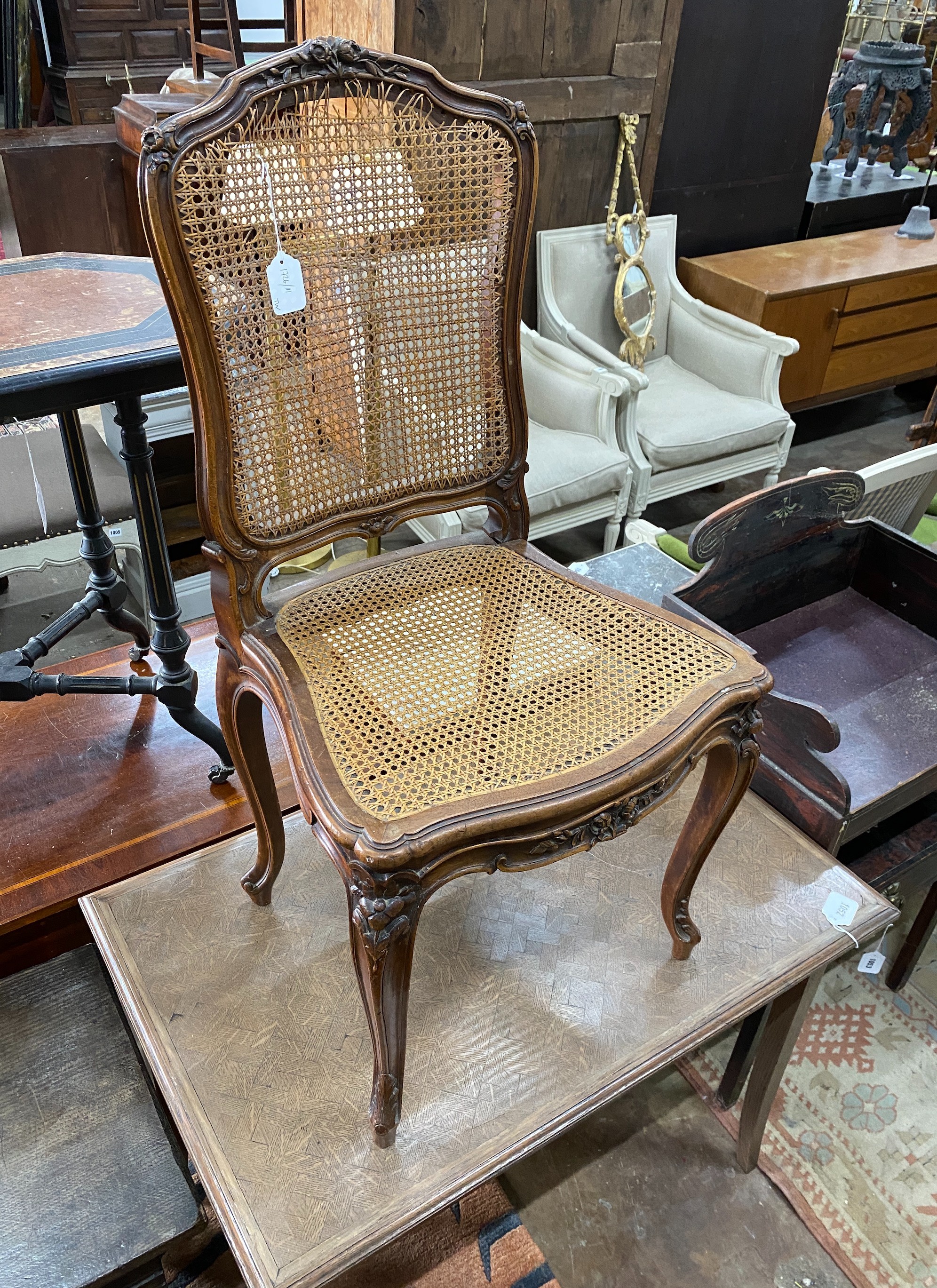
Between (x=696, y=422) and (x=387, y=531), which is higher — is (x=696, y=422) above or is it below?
below

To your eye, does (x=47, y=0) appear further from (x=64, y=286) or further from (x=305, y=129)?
(x=305, y=129)

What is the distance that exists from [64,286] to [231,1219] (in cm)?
138

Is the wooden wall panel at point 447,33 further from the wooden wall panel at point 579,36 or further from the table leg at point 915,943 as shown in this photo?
the table leg at point 915,943

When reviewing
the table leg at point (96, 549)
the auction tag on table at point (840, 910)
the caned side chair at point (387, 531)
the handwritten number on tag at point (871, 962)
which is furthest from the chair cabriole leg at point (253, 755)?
the handwritten number on tag at point (871, 962)

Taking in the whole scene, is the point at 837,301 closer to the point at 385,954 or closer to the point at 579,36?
the point at 579,36

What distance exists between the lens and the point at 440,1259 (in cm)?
138

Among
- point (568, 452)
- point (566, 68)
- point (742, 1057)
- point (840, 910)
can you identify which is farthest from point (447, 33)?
point (742, 1057)

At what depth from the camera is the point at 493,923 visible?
4.50ft

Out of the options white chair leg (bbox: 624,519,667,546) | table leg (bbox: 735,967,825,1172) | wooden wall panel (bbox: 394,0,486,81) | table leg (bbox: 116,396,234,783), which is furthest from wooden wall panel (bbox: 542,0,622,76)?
table leg (bbox: 735,967,825,1172)

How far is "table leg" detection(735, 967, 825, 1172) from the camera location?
1.33 m

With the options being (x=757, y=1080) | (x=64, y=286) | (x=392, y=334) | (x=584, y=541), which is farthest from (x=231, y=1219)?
(x=584, y=541)

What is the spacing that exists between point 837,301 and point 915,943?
242cm

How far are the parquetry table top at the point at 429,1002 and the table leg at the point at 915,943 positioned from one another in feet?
1.25

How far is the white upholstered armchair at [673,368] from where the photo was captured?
9.11 ft
